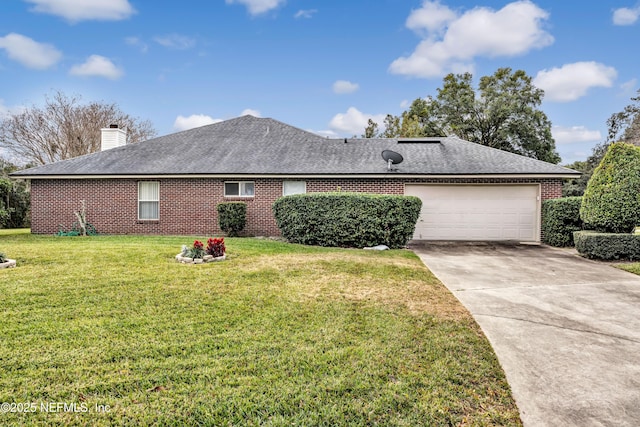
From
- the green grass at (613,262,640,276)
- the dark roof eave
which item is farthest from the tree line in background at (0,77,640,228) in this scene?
the green grass at (613,262,640,276)

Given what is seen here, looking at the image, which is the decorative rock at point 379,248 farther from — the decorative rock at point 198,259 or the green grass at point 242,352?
the decorative rock at point 198,259

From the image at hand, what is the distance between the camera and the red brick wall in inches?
531

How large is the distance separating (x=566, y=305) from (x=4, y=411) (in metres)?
5.95

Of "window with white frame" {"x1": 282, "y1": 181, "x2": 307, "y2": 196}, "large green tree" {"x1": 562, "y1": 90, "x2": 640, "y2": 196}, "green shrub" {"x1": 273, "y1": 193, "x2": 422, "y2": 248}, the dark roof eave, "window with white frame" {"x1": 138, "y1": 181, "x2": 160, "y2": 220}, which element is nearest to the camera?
"green shrub" {"x1": 273, "y1": 193, "x2": 422, "y2": 248}

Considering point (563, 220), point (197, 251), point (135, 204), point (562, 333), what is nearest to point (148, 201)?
point (135, 204)

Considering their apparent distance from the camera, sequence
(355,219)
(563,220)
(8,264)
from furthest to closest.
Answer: (563,220) → (355,219) → (8,264)

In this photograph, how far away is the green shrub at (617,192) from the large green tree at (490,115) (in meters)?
19.3

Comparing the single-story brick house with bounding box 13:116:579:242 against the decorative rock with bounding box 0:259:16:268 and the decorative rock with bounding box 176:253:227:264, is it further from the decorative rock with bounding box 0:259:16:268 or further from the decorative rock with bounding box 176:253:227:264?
the decorative rock with bounding box 0:259:16:268

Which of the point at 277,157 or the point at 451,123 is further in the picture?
the point at 451,123

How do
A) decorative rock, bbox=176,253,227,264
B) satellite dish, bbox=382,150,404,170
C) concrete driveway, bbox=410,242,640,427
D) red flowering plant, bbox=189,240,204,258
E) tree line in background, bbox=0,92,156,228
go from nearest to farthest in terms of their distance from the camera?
concrete driveway, bbox=410,242,640,427 → decorative rock, bbox=176,253,227,264 → red flowering plant, bbox=189,240,204,258 → satellite dish, bbox=382,150,404,170 → tree line in background, bbox=0,92,156,228

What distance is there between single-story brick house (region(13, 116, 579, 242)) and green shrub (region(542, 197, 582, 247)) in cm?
104

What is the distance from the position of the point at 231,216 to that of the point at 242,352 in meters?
9.75

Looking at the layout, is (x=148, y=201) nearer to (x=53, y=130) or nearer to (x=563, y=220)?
(x=563, y=220)

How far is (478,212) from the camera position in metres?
13.0
